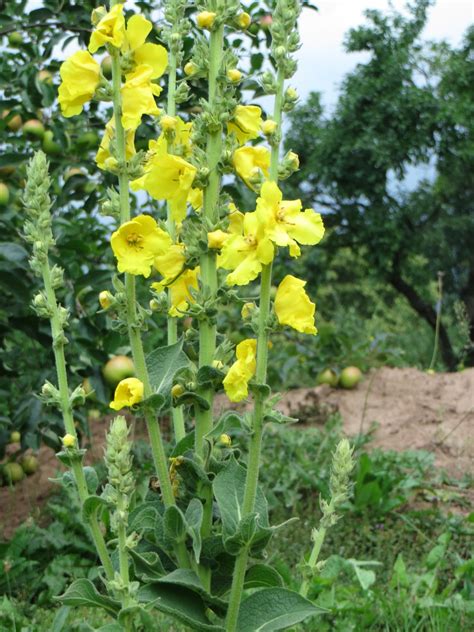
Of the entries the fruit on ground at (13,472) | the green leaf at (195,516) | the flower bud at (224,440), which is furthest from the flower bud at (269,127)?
the fruit on ground at (13,472)

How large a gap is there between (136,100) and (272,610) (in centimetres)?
97

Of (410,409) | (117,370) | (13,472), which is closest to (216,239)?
(117,370)

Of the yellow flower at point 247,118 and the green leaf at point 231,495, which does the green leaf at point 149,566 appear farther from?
the yellow flower at point 247,118

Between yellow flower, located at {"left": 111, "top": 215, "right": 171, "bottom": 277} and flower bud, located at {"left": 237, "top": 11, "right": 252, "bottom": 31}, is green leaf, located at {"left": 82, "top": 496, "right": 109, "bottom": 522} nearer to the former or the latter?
yellow flower, located at {"left": 111, "top": 215, "right": 171, "bottom": 277}

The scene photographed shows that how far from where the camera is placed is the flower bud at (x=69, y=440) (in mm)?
1667

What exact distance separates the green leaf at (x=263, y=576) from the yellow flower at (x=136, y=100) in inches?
35.0

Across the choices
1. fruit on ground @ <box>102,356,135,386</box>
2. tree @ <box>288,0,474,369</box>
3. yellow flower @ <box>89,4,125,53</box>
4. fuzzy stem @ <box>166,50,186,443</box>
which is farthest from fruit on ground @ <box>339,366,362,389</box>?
tree @ <box>288,0,474,369</box>

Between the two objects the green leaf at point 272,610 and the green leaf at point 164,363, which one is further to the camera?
the green leaf at point 164,363

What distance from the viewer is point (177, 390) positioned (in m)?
1.71

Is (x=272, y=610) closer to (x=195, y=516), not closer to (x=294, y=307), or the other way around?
(x=195, y=516)

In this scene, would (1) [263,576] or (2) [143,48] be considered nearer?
(2) [143,48]

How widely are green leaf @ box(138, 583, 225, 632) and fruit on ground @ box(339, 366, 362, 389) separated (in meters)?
3.34

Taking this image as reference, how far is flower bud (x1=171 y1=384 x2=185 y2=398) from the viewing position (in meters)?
1.71

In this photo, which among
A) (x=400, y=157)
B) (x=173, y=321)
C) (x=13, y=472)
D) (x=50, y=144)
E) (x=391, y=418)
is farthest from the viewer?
(x=400, y=157)
